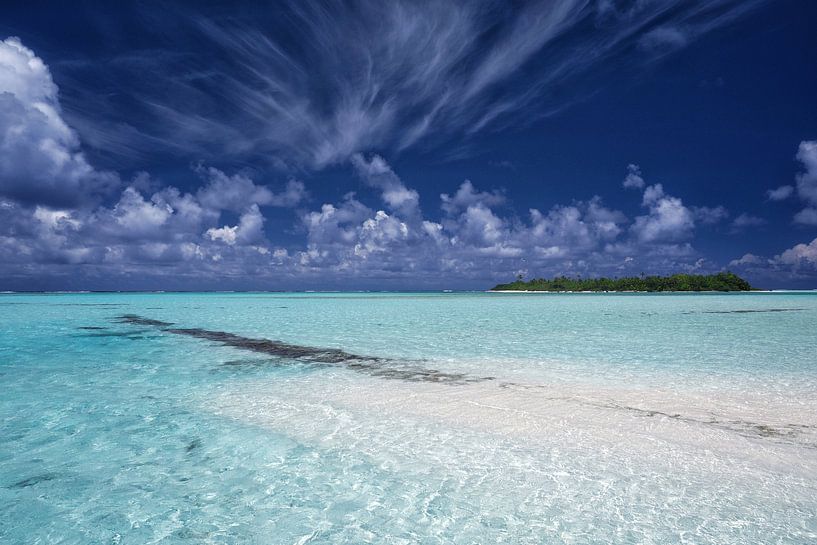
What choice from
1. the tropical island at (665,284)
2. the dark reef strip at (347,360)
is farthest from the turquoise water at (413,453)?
the tropical island at (665,284)

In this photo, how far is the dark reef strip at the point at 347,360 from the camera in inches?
422

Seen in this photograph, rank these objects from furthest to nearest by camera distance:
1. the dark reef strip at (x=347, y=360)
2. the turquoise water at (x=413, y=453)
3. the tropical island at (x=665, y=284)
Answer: the tropical island at (x=665, y=284) < the dark reef strip at (x=347, y=360) < the turquoise water at (x=413, y=453)

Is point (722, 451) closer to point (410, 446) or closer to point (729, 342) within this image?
point (410, 446)

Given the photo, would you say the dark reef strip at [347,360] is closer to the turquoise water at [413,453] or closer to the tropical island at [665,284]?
the turquoise water at [413,453]

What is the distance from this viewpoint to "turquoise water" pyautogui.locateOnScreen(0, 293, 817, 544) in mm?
4078

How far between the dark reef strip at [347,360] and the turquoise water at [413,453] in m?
0.14

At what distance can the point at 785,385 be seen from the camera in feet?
30.8

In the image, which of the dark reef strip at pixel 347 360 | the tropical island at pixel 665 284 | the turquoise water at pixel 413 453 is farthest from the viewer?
the tropical island at pixel 665 284

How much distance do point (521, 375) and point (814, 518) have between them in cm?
684

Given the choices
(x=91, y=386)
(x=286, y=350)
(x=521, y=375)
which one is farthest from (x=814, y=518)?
(x=286, y=350)

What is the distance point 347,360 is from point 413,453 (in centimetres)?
786

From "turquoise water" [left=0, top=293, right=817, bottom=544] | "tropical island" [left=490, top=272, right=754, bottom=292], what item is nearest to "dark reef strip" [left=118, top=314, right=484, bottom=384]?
"turquoise water" [left=0, top=293, right=817, bottom=544]

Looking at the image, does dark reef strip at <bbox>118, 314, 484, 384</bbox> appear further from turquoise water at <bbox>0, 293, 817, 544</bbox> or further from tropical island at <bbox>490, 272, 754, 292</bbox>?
tropical island at <bbox>490, 272, 754, 292</bbox>

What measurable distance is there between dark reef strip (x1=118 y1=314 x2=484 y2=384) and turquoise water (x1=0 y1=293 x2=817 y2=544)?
0.45ft
